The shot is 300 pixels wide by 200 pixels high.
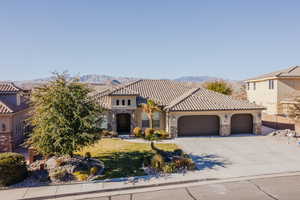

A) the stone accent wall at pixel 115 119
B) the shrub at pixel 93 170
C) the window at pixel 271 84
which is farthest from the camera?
the window at pixel 271 84

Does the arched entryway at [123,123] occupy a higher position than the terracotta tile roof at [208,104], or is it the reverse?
the terracotta tile roof at [208,104]

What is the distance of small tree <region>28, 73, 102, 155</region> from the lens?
10.9 metres

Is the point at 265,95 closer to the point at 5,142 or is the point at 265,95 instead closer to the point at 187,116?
the point at 187,116

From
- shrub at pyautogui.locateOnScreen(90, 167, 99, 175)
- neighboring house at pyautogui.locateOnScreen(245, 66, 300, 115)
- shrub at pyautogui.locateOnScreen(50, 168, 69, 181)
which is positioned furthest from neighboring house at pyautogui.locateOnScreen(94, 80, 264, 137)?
neighboring house at pyautogui.locateOnScreen(245, 66, 300, 115)

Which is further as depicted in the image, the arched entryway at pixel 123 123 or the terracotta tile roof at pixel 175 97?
the arched entryway at pixel 123 123

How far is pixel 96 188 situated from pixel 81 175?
5.05 ft

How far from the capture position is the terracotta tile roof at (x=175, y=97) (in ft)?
68.4

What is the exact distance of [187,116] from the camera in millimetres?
20938

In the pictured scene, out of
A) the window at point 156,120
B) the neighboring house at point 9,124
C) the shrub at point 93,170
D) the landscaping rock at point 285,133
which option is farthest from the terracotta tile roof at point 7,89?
the landscaping rock at point 285,133

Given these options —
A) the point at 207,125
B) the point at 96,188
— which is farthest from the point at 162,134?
the point at 96,188

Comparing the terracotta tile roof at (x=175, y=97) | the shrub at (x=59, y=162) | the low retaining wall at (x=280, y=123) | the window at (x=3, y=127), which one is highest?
the terracotta tile roof at (x=175, y=97)

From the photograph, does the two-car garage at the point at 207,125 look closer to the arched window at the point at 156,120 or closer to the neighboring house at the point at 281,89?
the arched window at the point at 156,120

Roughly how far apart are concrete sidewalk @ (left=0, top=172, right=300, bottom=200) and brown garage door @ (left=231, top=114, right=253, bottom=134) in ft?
38.4

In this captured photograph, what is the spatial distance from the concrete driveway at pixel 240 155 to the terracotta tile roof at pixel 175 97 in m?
3.41
